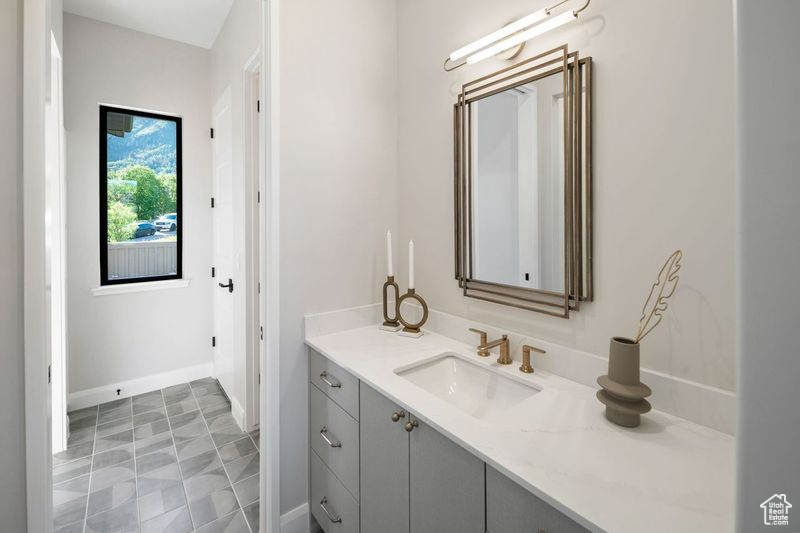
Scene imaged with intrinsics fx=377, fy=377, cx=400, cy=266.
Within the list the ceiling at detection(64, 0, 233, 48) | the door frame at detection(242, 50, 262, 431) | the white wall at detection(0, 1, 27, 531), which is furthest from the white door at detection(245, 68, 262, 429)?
the white wall at detection(0, 1, 27, 531)

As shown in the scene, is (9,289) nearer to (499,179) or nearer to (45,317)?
(45,317)

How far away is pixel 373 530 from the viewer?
1.28 metres

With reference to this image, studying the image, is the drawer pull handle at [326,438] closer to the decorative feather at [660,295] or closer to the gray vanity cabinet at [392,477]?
the gray vanity cabinet at [392,477]

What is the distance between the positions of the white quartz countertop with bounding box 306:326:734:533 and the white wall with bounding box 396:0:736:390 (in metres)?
0.19

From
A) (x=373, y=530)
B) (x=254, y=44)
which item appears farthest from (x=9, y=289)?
(x=254, y=44)

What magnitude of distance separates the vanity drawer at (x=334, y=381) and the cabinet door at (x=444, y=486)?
0.35 m

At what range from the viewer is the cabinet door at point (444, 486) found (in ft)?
2.96

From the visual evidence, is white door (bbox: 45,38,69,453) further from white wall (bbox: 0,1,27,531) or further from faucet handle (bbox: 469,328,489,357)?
faucet handle (bbox: 469,328,489,357)

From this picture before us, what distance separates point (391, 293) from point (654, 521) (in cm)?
145

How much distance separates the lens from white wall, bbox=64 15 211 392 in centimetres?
281

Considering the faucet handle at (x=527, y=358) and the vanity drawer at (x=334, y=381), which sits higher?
the faucet handle at (x=527, y=358)

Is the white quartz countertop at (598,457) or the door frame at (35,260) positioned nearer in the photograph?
the white quartz countertop at (598,457)

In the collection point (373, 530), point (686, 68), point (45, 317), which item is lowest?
point (373, 530)

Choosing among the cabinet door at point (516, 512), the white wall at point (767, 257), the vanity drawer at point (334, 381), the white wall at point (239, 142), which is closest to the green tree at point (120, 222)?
the white wall at point (239, 142)
